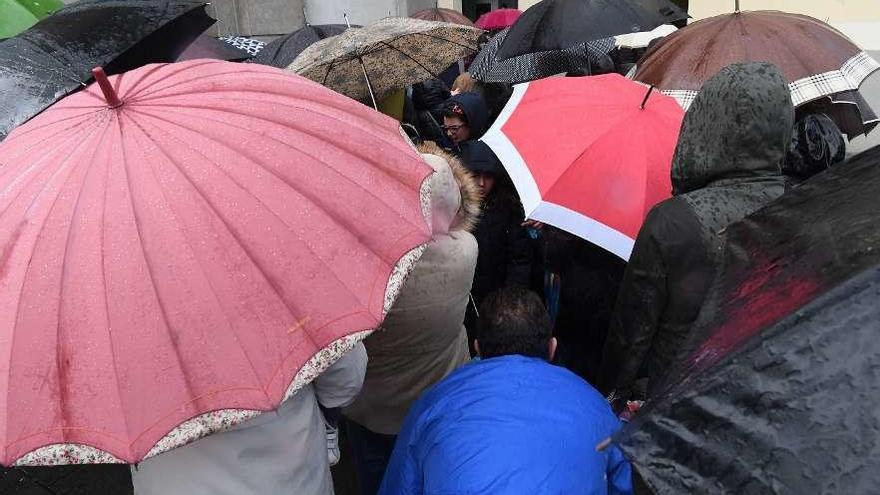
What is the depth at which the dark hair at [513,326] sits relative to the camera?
194 centimetres

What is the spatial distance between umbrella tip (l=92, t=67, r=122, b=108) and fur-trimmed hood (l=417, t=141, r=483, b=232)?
34.9 inches

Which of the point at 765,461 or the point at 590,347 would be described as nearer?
the point at 765,461

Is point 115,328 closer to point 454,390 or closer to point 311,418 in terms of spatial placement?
point 311,418

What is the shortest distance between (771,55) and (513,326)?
2.12 m

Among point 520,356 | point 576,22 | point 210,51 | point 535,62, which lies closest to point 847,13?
point 535,62

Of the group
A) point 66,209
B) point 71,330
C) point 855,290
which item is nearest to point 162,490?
point 71,330

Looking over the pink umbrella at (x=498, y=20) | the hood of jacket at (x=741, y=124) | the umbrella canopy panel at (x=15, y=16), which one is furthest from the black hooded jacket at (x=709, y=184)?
the pink umbrella at (x=498, y=20)

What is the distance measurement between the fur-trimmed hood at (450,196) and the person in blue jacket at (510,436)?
0.45m

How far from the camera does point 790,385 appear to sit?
0.84 meters

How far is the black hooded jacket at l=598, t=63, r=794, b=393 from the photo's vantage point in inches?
76.6

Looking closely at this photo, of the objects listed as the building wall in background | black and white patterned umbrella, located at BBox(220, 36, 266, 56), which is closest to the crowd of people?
black and white patterned umbrella, located at BBox(220, 36, 266, 56)

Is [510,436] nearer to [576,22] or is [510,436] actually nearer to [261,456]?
[261,456]

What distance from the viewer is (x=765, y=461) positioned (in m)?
0.82

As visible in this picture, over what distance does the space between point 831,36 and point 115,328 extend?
11.3 feet
